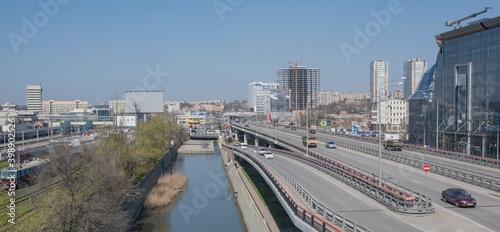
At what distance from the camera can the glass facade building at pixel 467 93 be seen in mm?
34562

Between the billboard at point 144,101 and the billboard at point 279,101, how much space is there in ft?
160

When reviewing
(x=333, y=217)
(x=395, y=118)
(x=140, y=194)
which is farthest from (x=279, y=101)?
(x=333, y=217)

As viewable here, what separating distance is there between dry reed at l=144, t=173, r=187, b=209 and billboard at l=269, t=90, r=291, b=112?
95507 millimetres

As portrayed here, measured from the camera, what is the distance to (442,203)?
60.1ft

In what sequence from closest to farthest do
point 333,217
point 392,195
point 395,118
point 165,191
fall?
point 333,217, point 392,195, point 165,191, point 395,118

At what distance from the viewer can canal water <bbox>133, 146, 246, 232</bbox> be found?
32.6m

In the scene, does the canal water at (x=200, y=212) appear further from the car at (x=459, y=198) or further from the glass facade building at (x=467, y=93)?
the glass facade building at (x=467, y=93)

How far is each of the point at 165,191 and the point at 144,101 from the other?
6925 cm

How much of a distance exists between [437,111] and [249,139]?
5627 centimetres

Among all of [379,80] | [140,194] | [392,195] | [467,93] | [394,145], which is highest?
[379,80]

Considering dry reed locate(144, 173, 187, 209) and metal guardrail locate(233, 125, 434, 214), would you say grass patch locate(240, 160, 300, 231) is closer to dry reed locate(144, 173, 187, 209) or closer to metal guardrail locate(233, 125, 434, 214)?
metal guardrail locate(233, 125, 434, 214)

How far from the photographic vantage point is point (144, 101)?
107 meters

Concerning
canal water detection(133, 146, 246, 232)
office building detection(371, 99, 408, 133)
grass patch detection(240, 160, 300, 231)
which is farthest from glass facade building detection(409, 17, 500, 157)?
office building detection(371, 99, 408, 133)

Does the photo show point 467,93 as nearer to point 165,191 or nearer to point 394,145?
point 394,145
